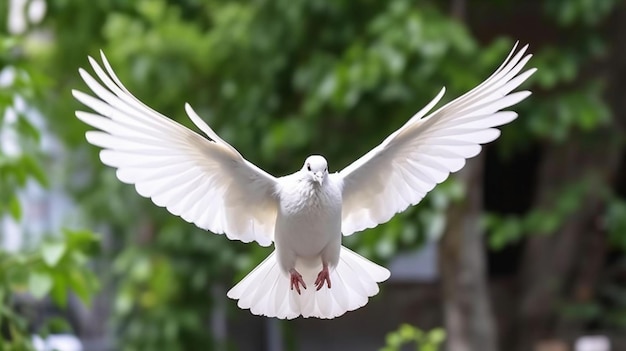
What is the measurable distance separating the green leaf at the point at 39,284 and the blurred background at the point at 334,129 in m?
0.15

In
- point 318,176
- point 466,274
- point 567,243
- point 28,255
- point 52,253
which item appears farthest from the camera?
point 567,243

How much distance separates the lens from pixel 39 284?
178 centimetres

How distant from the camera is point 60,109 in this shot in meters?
3.55

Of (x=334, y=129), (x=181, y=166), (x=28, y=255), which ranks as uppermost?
(x=334, y=129)

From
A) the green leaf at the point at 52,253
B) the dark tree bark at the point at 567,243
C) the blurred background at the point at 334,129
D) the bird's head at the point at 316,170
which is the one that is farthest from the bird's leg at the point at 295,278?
the dark tree bark at the point at 567,243

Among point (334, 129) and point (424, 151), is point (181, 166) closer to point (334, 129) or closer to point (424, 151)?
point (424, 151)

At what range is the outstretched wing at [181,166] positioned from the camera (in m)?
1.06

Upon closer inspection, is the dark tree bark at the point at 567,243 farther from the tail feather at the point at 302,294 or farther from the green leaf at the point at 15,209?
the tail feather at the point at 302,294

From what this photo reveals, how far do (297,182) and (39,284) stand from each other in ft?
2.68

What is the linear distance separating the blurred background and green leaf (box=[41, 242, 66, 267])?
16 cm

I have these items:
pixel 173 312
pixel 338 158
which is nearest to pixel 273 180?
pixel 338 158

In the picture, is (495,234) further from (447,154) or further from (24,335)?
(447,154)

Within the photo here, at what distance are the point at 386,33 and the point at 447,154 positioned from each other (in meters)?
1.47

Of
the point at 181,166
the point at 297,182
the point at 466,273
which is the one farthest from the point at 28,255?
the point at 466,273
